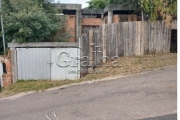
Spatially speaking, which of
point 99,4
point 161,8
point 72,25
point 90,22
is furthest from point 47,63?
point 99,4

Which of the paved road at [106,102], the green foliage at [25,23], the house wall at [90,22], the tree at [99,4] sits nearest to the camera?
the paved road at [106,102]

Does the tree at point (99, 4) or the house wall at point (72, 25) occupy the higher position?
the tree at point (99, 4)

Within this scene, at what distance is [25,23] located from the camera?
9188 millimetres

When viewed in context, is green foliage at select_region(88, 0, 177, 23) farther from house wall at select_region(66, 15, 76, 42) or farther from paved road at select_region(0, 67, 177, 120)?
house wall at select_region(66, 15, 76, 42)

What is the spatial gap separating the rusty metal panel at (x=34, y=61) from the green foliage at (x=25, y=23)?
2.21 ft

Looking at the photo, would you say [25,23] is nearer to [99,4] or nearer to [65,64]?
[65,64]

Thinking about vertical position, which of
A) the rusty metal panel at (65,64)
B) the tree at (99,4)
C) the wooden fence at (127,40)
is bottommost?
the rusty metal panel at (65,64)

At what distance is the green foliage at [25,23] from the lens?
8969 mm

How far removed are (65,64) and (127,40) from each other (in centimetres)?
309

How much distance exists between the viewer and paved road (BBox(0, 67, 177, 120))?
4.47m

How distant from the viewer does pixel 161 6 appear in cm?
870

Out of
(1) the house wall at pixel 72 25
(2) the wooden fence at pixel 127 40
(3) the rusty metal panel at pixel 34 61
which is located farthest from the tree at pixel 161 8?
(1) the house wall at pixel 72 25

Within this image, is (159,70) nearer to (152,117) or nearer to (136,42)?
(136,42)

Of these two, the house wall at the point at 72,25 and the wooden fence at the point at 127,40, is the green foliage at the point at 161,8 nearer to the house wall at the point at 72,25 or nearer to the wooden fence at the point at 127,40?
the wooden fence at the point at 127,40
